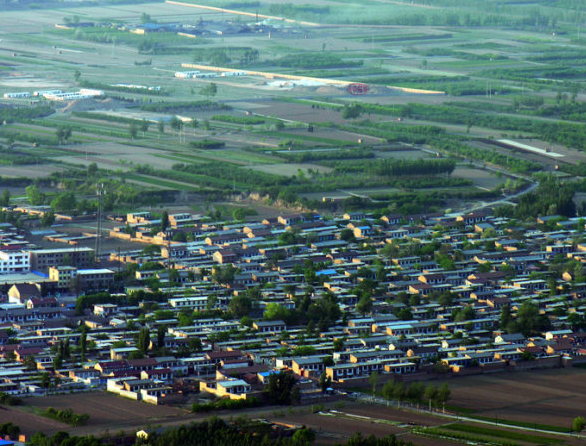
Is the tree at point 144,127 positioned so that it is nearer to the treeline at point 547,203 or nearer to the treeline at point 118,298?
the treeline at point 547,203

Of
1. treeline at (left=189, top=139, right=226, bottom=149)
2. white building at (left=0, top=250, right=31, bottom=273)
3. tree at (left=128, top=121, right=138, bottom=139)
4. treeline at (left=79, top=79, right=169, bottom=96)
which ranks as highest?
treeline at (left=79, top=79, right=169, bottom=96)

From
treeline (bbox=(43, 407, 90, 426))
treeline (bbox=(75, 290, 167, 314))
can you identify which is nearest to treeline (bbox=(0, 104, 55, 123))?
treeline (bbox=(75, 290, 167, 314))

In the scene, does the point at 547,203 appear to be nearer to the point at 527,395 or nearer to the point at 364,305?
the point at 364,305

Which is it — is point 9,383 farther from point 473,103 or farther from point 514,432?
point 473,103

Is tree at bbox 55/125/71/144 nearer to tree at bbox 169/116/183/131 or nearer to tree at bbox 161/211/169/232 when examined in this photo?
tree at bbox 169/116/183/131

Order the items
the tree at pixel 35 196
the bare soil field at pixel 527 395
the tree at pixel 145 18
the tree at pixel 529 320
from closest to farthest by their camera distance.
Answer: the bare soil field at pixel 527 395
the tree at pixel 529 320
the tree at pixel 35 196
the tree at pixel 145 18

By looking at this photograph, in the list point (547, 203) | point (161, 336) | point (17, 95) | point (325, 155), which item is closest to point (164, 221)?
point (547, 203)

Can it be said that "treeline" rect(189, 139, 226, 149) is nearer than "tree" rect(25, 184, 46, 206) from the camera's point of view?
No

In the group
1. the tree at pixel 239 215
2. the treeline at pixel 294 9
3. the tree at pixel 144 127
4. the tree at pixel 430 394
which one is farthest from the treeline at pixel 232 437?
the treeline at pixel 294 9

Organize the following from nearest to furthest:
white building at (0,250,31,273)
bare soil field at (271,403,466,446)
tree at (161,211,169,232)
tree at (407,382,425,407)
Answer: bare soil field at (271,403,466,446)
tree at (407,382,425,407)
white building at (0,250,31,273)
tree at (161,211,169,232)
